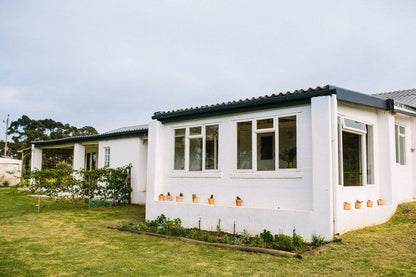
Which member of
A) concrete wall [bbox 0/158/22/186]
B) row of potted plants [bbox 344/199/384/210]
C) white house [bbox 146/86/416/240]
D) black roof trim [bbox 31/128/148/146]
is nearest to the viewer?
white house [bbox 146/86/416/240]

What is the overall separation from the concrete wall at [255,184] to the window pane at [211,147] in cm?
21

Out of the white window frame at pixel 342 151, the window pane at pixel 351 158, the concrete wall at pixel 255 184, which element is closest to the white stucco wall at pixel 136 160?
the concrete wall at pixel 255 184

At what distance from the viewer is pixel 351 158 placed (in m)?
8.89

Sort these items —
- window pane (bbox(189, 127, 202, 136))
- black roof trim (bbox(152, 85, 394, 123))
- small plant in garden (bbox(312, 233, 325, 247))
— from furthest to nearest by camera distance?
window pane (bbox(189, 127, 202, 136)), black roof trim (bbox(152, 85, 394, 123)), small plant in garden (bbox(312, 233, 325, 247))

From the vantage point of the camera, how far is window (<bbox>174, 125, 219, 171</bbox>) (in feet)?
32.2

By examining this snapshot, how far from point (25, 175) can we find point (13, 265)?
7985 mm

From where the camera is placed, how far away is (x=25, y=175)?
12711 mm

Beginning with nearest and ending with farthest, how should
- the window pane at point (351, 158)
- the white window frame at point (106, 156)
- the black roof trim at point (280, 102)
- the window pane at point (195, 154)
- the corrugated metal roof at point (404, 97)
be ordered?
the black roof trim at point (280, 102), the window pane at point (351, 158), the window pane at point (195, 154), the corrugated metal roof at point (404, 97), the white window frame at point (106, 156)

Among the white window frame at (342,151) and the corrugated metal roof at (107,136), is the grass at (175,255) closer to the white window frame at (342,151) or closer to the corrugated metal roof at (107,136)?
the white window frame at (342,151)

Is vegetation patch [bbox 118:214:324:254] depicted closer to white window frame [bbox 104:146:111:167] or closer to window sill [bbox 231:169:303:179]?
window sill [bbox 231:169:303:179]

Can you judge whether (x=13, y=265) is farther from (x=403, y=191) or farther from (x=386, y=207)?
(x=403, y=191)

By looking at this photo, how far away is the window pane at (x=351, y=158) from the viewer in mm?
8594

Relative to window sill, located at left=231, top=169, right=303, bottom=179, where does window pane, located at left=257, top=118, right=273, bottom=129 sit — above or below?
above

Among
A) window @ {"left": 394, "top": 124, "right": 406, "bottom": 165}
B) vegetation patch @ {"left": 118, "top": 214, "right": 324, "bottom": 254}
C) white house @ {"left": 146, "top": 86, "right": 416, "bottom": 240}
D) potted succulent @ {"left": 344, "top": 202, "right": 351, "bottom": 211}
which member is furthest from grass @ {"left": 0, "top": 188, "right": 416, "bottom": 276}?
window @ {"left": 394, "top": 124, "right": 406, "bottom": 165}
